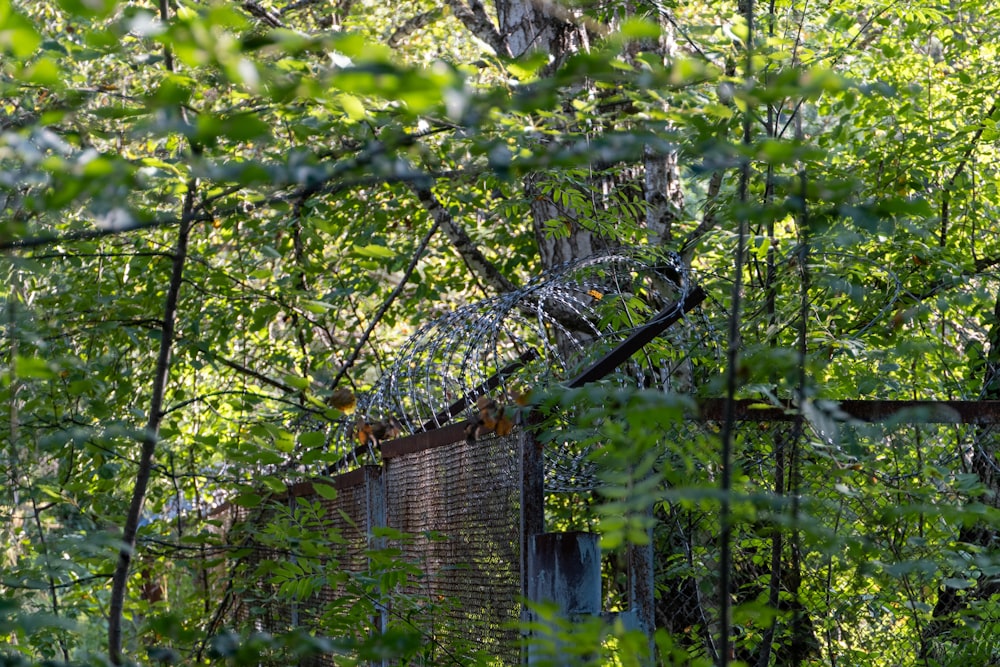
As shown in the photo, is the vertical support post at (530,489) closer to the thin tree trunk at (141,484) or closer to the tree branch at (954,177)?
the thin tree trunk at (141,484)

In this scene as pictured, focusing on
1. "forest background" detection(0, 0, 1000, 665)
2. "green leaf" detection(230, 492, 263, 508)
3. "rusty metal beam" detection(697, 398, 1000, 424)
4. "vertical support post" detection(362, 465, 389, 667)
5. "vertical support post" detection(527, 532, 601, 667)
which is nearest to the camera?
"forest background" detection(0, 0, 1000, 665)

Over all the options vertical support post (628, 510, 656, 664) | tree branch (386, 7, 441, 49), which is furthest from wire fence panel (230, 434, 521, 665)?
tree branch (386, 7, 441, 49)

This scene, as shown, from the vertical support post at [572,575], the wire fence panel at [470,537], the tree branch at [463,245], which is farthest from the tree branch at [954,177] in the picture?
the vertical support post at [572,575]

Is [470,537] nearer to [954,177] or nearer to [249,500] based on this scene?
[249,500]

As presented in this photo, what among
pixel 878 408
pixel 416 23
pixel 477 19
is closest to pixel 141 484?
pixel 878 408

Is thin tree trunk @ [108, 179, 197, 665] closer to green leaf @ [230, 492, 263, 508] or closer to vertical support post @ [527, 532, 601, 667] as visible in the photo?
green leaf @ [230, 492, 263, 508]

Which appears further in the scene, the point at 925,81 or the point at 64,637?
the point at 925,81

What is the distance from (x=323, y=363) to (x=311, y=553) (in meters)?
4.55

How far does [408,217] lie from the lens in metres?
7.99

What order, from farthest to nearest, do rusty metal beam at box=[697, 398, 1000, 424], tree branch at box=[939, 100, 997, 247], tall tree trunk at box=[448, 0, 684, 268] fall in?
1. tall tree trunk at box=[448, 0, 684, 268]
2. tree branch at box=[939, 100, 997, 247]
3. rusty metal beam at box=[697, 398, 1000, 424]

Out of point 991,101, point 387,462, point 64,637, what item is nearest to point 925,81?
point 991,101

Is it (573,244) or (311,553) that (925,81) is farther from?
(311,553)

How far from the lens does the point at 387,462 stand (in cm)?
440

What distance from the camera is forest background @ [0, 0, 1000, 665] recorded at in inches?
67.7
